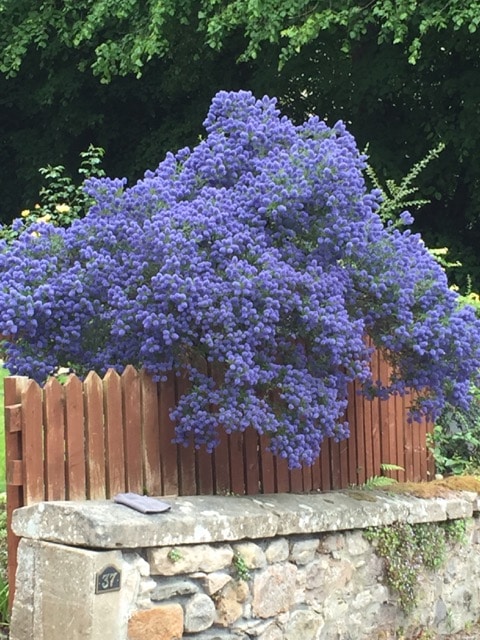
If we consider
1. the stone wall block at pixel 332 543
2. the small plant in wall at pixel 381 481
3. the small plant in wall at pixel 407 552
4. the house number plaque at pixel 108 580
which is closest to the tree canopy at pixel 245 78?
Result: the small plant in wall at pixel 381 481

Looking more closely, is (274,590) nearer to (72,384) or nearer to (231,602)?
(231,602)

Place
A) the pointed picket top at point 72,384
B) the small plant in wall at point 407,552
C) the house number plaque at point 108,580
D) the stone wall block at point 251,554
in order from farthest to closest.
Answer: the small plant in wall at point 407,552
the stone wall block at point 251,554
the pointed picket top at point 72,384
the house number plaque at point 108,580

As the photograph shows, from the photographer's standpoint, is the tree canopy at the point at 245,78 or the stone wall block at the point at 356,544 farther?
the tree canopy at the point at 245,78

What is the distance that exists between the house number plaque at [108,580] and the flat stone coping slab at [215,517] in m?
0.10

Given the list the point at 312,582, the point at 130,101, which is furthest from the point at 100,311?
the point at 130,101

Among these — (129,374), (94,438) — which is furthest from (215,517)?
(129,374)

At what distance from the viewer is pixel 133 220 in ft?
14.2

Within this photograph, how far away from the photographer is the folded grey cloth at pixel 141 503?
12.2 feet

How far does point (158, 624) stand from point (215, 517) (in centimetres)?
54

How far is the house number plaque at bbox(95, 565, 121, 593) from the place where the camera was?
11.1ft

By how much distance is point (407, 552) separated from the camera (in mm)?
5012

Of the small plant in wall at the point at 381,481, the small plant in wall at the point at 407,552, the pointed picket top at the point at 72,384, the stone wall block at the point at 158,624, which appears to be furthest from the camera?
the small plant in wall at the point at 381,481

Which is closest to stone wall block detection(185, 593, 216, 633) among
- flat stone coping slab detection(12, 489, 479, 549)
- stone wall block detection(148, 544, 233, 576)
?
stone wall block detection(148, 544, 233, 576)

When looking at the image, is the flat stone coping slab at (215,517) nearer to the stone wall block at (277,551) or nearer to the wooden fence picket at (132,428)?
the stone wall block at (277,551)
